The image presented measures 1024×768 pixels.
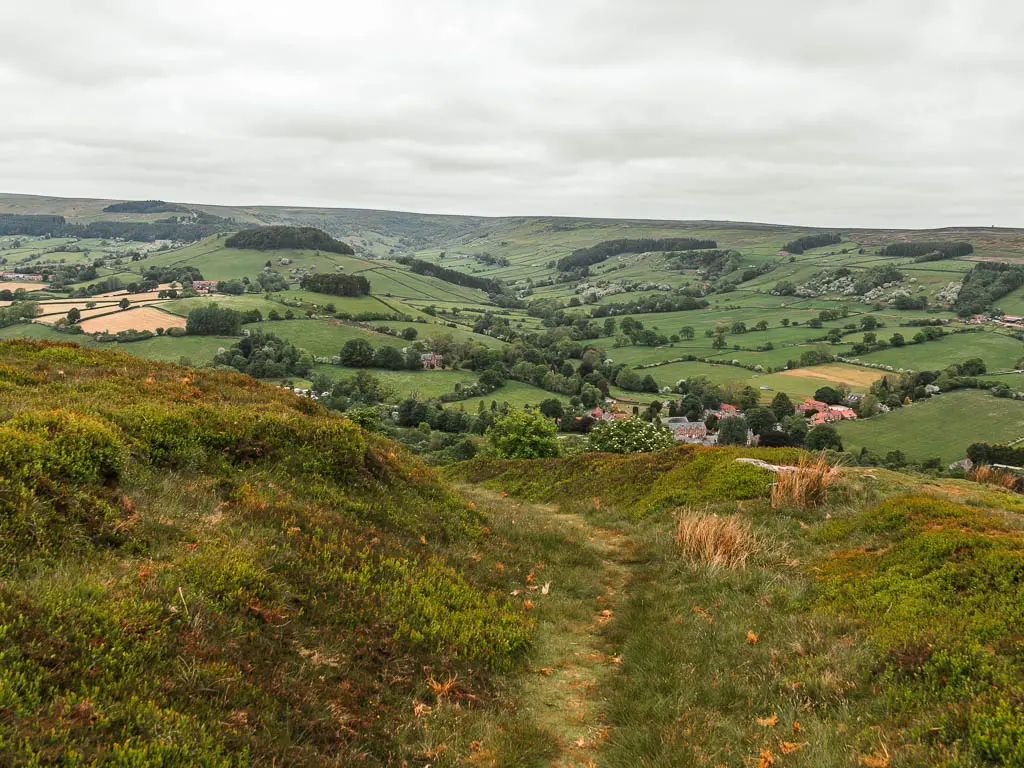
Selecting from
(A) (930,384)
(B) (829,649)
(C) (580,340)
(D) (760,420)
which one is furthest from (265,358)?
(A) (930,384)

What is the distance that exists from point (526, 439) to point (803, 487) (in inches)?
1095

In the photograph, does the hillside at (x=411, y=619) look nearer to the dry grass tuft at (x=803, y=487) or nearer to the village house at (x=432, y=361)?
the dry grass tuft at (x=803, y=487)

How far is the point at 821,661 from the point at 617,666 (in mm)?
2950

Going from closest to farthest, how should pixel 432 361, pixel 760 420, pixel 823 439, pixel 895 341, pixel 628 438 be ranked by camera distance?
pixel 628 438 < pixel 823 439 < pixel 760 420 < pixel 432 361 < pixel 895 341

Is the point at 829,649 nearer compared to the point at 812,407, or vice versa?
the point at 829,649


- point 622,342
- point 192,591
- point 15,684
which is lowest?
point 622,342

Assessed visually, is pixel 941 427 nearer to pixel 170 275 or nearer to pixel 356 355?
pixel 356 355

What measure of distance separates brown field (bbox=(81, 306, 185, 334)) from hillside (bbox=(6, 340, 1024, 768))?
5149 inches

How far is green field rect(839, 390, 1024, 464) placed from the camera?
272 ft

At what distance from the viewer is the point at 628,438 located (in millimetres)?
42750

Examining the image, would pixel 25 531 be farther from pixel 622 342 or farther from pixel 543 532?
pixel 622 342

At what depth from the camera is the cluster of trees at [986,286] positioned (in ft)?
568

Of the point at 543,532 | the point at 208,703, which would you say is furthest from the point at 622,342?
the point at 208,703

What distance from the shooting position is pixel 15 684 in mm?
4371
